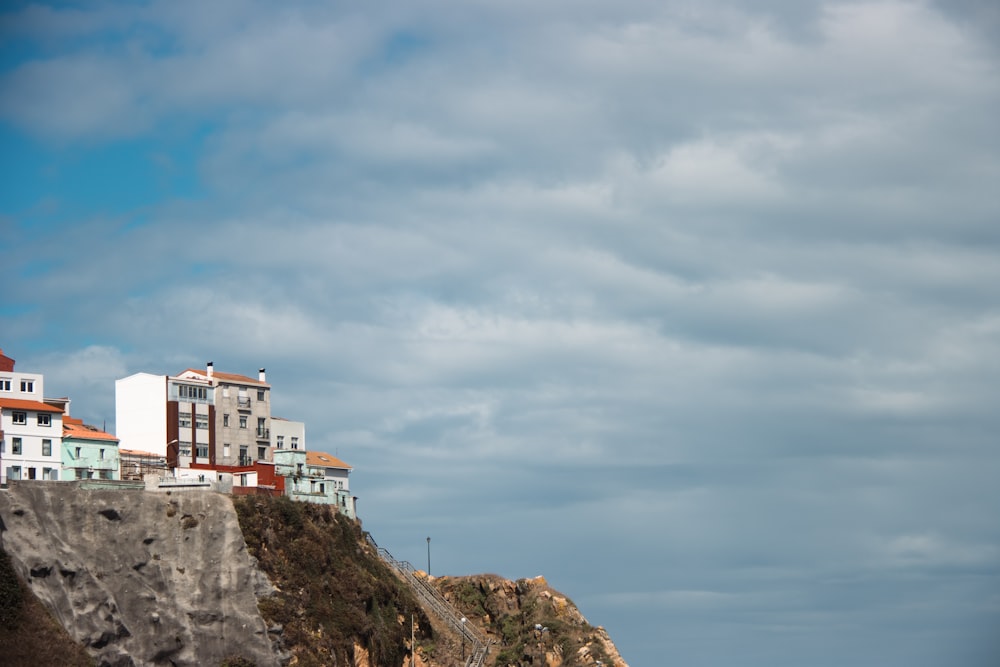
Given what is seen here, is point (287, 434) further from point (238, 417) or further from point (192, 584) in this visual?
point (192, 584)

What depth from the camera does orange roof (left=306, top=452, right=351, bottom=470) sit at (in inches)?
6083

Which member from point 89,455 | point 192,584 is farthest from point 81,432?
point 192,584

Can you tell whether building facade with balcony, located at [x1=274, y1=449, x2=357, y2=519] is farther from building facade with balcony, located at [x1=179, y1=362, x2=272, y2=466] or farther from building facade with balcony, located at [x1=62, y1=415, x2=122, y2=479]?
building facade with balcony, located at [x1=62, y1=415, x2=122, y2=479]

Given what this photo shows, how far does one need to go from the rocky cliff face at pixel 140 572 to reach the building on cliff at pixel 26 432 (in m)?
5.24

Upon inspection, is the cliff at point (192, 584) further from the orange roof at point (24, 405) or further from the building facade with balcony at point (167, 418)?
the building facade with balcony at point (167, 418)

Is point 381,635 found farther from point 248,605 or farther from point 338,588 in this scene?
point 248,605

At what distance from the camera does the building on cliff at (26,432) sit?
122 m

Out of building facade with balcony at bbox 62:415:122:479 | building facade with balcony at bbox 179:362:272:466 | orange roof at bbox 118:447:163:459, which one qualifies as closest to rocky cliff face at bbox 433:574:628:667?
building facade with balcony at bbox 179:362:272:466

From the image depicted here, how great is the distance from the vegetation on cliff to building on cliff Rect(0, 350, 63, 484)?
16.6m

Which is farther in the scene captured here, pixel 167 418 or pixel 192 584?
pixel 167 418

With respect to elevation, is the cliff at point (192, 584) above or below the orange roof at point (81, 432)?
below

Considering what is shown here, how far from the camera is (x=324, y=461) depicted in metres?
157

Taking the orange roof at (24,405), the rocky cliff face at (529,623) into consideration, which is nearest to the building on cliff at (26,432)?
the orange roof at (24,405)

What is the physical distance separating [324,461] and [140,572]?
136 ft
